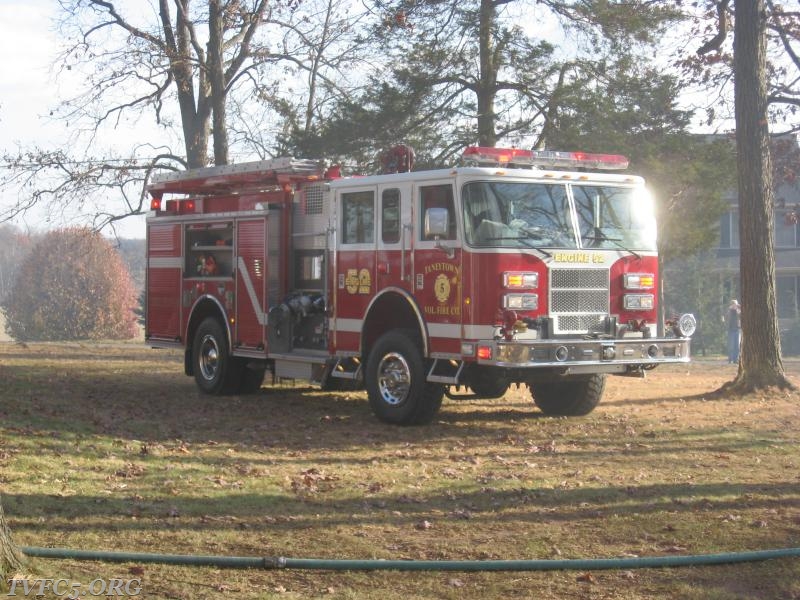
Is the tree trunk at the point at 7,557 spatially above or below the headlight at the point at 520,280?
below

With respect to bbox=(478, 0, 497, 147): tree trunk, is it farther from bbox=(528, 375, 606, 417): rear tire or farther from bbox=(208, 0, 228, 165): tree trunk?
bbox=(528, 375, 606, 417): rear tire

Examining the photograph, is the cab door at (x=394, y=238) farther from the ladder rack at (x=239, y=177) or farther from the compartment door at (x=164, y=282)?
the compartment door at (x=164, y=282)

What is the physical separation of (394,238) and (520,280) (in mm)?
1667

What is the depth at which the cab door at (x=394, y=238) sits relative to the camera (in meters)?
12.1

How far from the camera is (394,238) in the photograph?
1227 centimetres

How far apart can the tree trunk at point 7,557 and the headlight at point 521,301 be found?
6279 millimetres

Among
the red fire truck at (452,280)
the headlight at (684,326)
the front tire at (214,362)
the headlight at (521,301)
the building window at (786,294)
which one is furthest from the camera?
the building window at (786,294)

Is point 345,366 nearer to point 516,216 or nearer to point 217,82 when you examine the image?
point 516,216

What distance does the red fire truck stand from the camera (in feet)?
37.2

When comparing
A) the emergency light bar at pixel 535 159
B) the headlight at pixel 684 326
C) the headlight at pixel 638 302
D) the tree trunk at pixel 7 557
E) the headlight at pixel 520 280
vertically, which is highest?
the emergency light bar at pixel 535 159

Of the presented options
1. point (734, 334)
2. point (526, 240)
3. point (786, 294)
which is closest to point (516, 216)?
point (526, 240)

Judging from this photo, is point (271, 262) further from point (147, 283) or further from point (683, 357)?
point (683, 357)

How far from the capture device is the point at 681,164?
73.2ft

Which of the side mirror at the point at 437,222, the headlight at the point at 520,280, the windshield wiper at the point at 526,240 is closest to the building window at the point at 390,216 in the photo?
the side mirror at the point at 437,222
